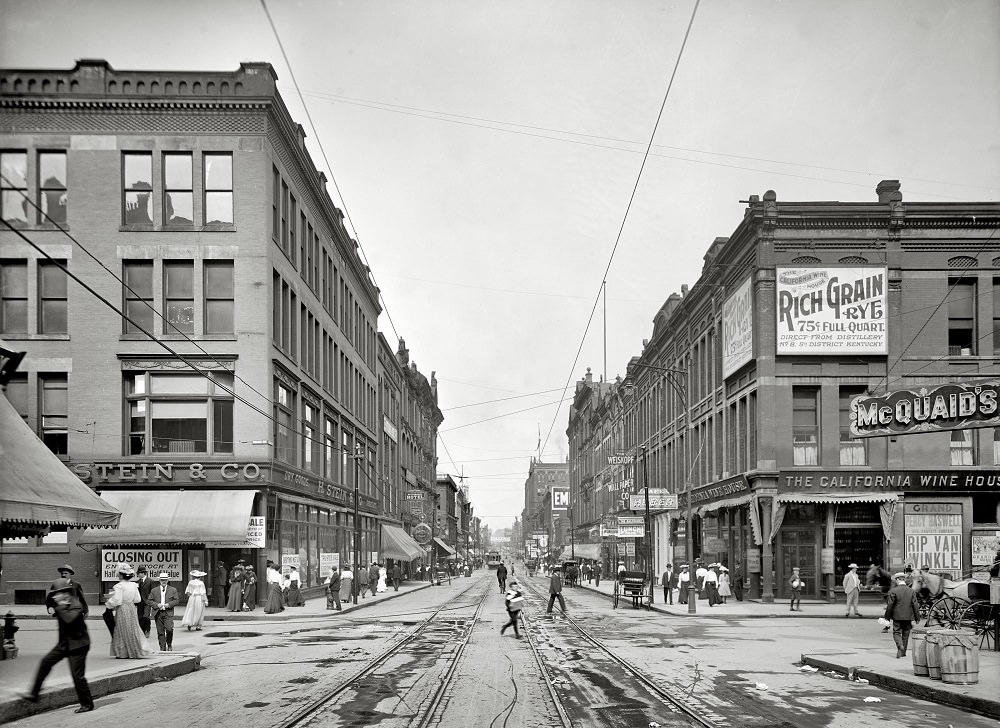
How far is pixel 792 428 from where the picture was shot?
124 ft

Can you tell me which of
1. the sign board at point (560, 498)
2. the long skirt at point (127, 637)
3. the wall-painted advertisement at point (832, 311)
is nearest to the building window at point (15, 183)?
the long skirt at point (127, 637)

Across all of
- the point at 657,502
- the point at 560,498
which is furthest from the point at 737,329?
the point at 560,498

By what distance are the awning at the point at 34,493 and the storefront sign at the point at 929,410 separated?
17.3m

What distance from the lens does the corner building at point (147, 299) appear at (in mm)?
32562

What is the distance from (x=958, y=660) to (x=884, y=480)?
24.0m

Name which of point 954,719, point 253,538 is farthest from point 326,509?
point 954,719

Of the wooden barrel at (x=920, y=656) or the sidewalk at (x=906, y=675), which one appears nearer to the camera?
the sidewalk at (x=906, y=675)

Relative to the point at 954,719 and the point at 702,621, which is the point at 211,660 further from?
the point at 702,621

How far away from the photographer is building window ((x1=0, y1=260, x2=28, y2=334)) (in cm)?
3297

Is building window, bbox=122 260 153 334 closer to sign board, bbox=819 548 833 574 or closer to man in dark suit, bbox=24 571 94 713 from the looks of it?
man in dark suit, bbox=24 571 94 713

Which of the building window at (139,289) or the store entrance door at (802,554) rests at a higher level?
the building window at (139,289)

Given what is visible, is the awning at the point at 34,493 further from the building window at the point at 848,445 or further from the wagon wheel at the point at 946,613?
the building window at the point at 848,445

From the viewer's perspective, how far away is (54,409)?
33156mm

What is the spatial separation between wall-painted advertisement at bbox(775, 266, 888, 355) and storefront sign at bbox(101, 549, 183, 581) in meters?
24.1
